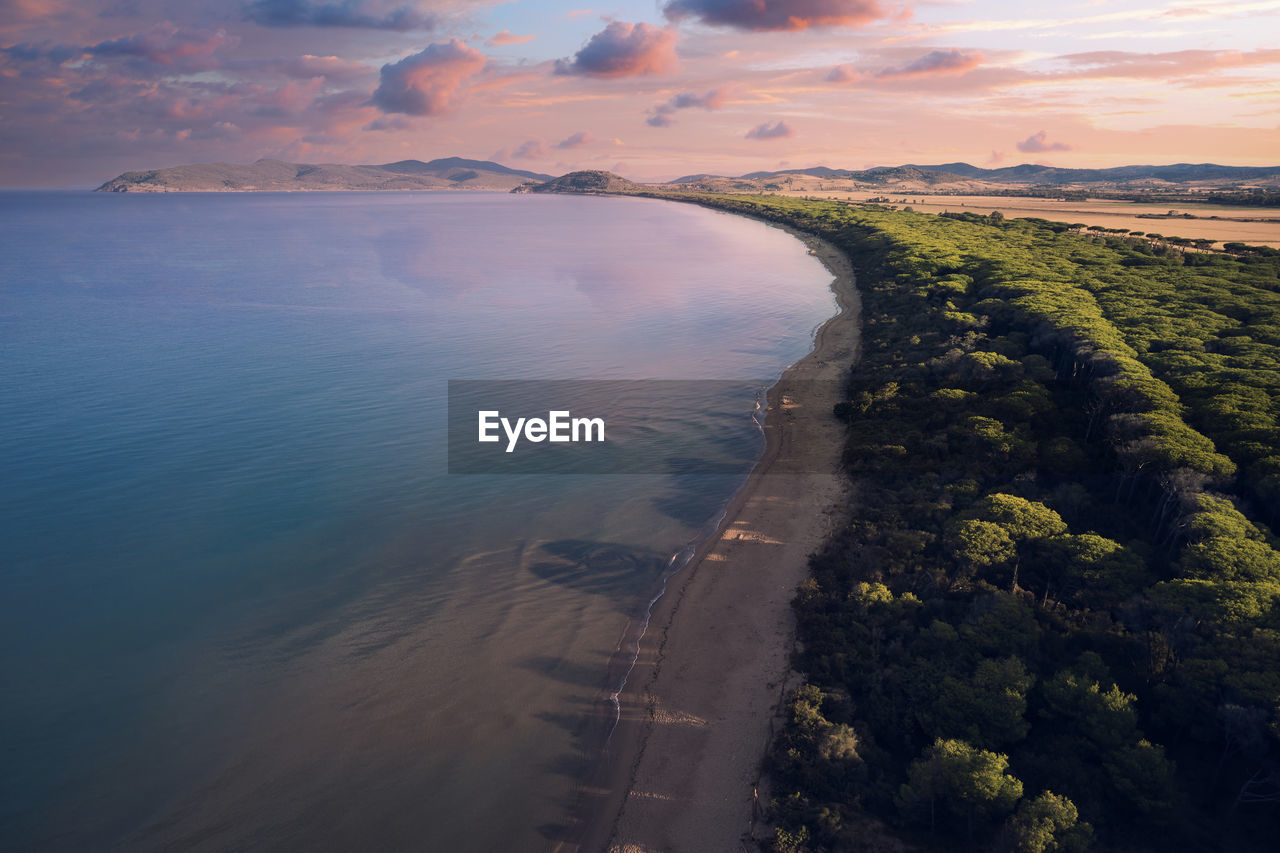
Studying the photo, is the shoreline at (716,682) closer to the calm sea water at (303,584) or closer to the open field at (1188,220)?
the calm sea water at (303,584)

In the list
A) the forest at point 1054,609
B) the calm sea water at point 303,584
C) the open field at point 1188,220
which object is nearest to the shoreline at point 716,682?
the forest at point 1054,609

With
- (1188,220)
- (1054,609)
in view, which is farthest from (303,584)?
(1188,220)

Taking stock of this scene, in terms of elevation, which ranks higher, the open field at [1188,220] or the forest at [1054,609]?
the open field at [1188,220]

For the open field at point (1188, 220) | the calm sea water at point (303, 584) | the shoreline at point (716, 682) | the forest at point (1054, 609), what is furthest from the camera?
the open field at point (1188, 220)

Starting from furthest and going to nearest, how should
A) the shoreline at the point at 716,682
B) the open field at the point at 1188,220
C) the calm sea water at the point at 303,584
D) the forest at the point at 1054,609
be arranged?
1. the open field at the point at 1188,220
2. the calm sea water at the point at 303,584
3. the shoreline at the point at 716,682
4. the forest at the point at 1054,609

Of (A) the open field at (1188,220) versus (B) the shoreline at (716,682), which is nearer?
(B) the shoreline at (716,682)

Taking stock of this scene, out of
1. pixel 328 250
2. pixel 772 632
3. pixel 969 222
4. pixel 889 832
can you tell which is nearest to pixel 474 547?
pixel 772 632
